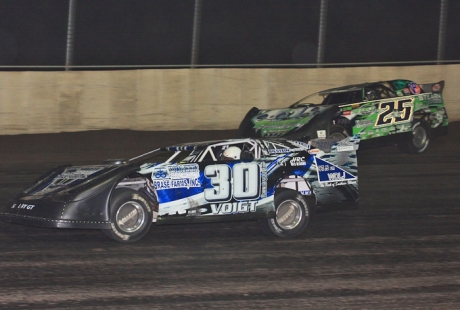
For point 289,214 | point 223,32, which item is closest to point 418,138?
point 223,32

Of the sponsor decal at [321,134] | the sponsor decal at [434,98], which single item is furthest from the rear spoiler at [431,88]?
the sponsor decal at [321,134]

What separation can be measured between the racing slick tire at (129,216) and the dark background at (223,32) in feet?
31.4

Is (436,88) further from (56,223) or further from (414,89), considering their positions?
(56,223)

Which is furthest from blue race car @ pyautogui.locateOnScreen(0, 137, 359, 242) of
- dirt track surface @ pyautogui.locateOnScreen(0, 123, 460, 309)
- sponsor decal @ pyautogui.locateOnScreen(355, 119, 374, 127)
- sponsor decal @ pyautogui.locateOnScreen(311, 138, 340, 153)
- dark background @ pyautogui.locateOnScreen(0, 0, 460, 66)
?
dark background @ pyautogui.locateOnScreen(0, 0, 460, 66)

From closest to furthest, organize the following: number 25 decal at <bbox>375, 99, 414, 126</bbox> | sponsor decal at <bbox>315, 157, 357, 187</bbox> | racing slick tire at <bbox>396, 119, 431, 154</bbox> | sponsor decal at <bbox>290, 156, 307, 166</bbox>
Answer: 1. sponsor decal at <bbox>290, 156, 307, 166</bbox>
2. sponsor decal at <bbox>315, 157, 357, 187</bbox>
3. number 25 decal at <bbox>375, 99, 414, 126</bbox>
4. racing slick tire at <bbox>396, 119, 431, 154</bbox>

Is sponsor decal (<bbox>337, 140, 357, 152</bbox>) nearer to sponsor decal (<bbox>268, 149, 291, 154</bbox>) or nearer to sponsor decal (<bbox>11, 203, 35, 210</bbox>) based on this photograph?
sponsor decal (<bbox>268, 149, 291, 154</bbox>)

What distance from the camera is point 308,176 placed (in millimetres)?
8992

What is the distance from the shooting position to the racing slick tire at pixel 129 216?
314 inches

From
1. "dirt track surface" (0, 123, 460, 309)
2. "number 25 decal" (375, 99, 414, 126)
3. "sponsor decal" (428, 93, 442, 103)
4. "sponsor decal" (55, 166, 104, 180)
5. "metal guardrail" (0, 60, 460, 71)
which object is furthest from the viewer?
"metal guardrail" (0, 60, 460, 71)

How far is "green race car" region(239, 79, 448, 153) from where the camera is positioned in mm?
14148

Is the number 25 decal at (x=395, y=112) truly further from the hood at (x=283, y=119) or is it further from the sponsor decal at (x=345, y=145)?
the sponsor decal at (x=345, y=145)

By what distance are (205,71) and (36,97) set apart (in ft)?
12.8

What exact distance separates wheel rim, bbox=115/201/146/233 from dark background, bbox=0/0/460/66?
956 cm

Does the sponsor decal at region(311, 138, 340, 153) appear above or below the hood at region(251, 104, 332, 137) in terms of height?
below
